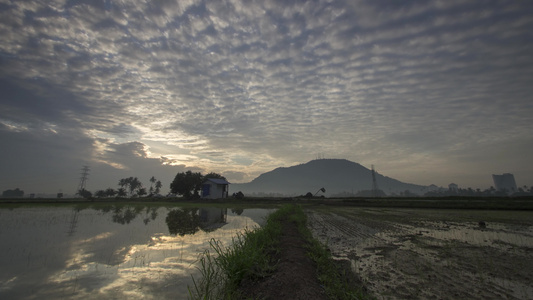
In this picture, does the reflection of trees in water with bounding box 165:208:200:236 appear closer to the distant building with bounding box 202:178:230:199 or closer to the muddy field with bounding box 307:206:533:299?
the muddy field with bounding box 307:206:533:299

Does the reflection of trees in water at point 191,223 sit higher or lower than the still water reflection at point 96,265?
higher

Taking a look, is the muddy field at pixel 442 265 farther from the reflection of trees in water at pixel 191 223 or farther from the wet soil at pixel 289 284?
the reflection of trees in water at pixel 191 223

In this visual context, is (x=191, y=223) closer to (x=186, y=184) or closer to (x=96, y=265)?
(x=96, y=265)

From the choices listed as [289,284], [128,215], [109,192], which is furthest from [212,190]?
[109,192]

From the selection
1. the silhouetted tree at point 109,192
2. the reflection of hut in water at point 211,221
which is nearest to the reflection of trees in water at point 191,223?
the reflection of hut in water at point 211,221

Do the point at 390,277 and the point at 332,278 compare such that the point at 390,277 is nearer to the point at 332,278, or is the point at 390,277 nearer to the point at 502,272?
the point at 332,278

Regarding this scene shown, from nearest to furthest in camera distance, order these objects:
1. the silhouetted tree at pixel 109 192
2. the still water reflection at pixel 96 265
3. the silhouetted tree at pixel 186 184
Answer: the still water reflection at pixel 96 265
the silhouetted tree at pixel 186 184
the silhouetted tree at pixel 109 192

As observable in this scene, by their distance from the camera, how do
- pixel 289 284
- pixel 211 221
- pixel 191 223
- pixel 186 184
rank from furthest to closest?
pixel 186 184 → pixel 211 221 → pixel 191 223 → pixel 289 284

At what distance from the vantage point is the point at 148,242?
31.6 feet

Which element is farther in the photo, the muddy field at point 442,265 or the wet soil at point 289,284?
the muddy field at point 442,265

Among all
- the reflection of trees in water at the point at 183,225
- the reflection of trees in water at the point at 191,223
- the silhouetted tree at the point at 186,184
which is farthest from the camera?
the silhouetted tree at the point at 186,184

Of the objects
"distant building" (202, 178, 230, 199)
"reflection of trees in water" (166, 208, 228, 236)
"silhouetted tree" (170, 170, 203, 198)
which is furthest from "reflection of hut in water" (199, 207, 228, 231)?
"silhouetted tree" (170, 170, 203, 198)

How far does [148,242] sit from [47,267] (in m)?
3.57

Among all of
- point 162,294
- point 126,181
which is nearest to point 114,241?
point 162,294
